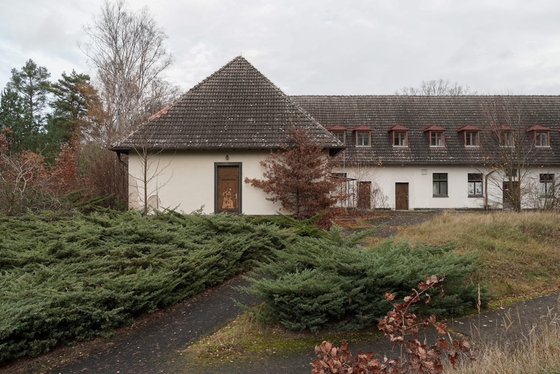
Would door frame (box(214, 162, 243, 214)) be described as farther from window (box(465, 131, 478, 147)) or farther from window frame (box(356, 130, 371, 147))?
window (box(465, 131, 478, 147))

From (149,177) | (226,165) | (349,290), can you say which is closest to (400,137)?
(226,165)

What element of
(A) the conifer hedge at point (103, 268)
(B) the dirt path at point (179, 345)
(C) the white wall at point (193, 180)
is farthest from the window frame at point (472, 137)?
(B) the dirt path at point (179, 345)

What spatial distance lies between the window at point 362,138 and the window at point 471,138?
610cm

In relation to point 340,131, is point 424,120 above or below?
above

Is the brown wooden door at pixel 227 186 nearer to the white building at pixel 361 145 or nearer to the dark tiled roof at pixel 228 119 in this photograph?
the white building at pixel 361 145

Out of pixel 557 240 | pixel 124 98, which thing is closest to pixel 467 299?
pixel 557 240

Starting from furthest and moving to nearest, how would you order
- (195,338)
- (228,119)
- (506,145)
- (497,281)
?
(506,145) < (228,119) < (497,281) < (195,338)

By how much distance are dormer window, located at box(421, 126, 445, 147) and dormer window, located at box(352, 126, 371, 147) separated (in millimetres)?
3635

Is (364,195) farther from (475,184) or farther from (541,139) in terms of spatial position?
(541,139)

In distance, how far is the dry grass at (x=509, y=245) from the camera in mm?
6930

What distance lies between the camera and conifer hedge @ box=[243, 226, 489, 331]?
15.5 feet

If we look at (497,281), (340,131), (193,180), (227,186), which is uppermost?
(340,131)

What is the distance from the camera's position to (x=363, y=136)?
23969mm

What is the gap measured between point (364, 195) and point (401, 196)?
257 centimetres
